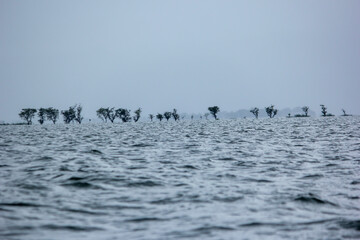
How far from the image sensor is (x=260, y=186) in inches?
401

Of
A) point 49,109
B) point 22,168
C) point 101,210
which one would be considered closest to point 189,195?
point 101,210

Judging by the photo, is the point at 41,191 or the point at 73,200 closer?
the point at 73,200

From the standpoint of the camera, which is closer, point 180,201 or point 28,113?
point 180,201

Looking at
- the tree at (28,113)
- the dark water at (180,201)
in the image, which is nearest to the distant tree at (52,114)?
the tree at (28,113)

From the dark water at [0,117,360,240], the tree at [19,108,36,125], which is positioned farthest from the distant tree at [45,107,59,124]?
the dark water at [0,117,360,240]

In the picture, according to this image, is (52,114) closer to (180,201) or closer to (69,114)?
(69,114)

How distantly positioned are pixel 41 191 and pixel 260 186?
22.4 ft

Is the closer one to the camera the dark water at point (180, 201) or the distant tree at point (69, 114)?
the dark water at point (180, 201)

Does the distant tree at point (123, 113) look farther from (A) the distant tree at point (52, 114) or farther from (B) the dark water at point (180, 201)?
(B) the dark water at point (180, 201)

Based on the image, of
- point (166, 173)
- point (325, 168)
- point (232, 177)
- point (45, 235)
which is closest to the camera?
point (45, 235)

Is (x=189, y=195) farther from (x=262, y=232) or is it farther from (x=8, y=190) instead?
(x=8, y=190)

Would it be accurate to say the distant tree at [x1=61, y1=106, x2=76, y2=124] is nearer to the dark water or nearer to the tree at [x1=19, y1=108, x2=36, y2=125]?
the tree at [x1=19, y1=108, x2=36, y2=125]

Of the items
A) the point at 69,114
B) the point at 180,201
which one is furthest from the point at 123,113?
the point at 180,201

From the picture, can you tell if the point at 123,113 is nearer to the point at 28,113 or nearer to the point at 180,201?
the point at 28,113
